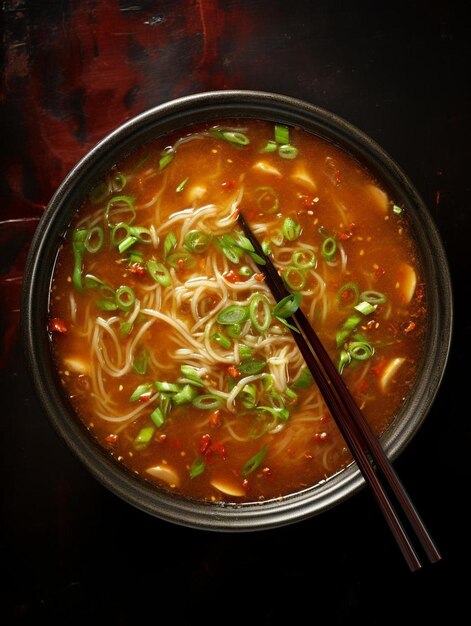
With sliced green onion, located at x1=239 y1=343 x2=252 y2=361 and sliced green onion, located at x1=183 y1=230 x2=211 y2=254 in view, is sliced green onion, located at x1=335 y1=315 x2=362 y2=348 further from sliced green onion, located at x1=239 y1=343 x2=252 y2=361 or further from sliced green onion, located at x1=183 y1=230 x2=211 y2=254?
sliced green onion, located at x1=183 y1=230 x2=211 y2=254

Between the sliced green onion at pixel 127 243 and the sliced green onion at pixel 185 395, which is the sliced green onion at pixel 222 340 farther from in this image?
the sliced green onion at pixel 127 243

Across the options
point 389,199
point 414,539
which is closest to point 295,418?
point 414,539

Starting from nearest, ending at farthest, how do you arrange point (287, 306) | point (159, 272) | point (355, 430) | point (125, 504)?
1. point (355, 430)
2. point (287, 306)
3. point (159, 272)
4. point (125, 504)

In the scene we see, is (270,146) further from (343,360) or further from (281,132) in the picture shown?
(343,360)

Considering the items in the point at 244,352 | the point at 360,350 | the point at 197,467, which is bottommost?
the point at 197,467

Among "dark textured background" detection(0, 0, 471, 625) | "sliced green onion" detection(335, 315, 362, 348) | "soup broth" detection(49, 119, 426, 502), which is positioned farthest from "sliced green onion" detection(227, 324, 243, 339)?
"dark textured background" detection(0, 0, 471, 625)

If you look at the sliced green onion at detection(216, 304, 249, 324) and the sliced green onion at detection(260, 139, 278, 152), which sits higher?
the sliced green onion at detection(260, 139, 278, 152)

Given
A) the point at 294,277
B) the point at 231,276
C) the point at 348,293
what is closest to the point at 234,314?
the point at 231,276
